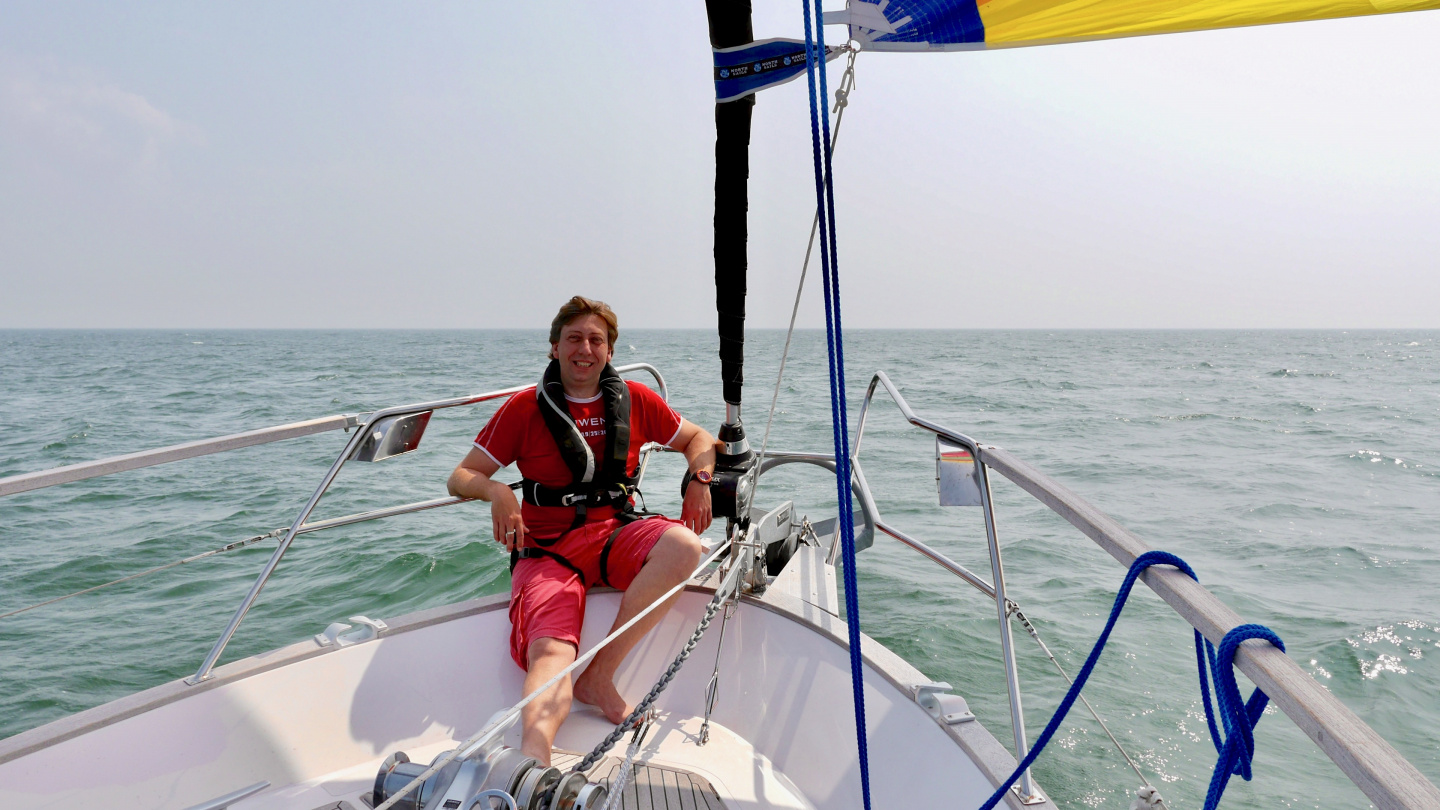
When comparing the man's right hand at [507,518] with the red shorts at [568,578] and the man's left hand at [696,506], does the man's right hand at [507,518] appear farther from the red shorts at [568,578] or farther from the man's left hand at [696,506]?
the man's left hand at [696,506]

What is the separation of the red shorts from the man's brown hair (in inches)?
22.8

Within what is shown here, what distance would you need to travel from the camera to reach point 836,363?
1.46 m

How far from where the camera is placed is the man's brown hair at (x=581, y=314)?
2271 mm

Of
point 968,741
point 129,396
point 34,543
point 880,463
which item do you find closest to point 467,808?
point 968,741

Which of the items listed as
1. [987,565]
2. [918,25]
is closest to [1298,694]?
[918,25]

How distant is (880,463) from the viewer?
31.2 feet

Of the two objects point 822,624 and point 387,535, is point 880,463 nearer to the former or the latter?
point 387,535

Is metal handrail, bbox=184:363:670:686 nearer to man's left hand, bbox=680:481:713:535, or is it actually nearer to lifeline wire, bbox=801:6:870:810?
man's left hand, bbox=680:481:713:535

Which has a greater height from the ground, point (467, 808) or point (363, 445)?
point (363, 445)

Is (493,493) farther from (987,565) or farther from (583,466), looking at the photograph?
(987,565)

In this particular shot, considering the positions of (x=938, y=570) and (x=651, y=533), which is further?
(x=938, y=570)

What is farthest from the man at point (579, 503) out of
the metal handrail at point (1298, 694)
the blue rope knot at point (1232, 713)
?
the blue rope knot at point (1232, 713)

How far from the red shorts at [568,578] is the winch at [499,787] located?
0.67m

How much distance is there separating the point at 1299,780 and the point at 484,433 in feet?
12.3
